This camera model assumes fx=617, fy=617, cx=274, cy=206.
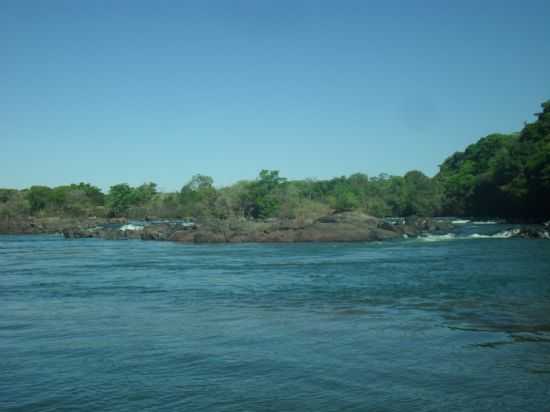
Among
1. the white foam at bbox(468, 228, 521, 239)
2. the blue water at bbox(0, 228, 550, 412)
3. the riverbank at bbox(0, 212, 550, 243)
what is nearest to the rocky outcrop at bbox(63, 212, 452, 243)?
the riverbank at bbox(0, 212, 550, 243)

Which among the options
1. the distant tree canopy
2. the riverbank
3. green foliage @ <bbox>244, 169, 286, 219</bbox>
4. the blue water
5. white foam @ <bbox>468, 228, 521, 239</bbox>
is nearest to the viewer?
the blue water

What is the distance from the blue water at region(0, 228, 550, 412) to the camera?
10.9m

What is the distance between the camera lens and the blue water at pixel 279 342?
10.9m

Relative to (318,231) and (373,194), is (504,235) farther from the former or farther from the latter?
(373,194)

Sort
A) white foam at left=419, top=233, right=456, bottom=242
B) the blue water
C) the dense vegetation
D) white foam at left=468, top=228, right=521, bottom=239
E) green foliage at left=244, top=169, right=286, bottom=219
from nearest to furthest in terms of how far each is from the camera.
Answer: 1. the blue water
2. white foam at left=468, top=228, right=521, bottom=239
3. white foam at left=419, top=233, right=456, bottom=242
4. the dense vegetation
5. green foliage at left=244, top=169, right=286, bottom=219

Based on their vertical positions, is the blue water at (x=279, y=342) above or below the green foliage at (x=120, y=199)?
below

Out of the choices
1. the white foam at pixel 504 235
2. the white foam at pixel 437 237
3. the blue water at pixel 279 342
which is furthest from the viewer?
the white foam at pixel 437 237

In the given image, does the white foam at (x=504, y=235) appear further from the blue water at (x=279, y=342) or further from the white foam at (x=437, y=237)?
the blue water at (x=279, y=342)

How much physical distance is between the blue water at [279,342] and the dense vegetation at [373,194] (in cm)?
4775

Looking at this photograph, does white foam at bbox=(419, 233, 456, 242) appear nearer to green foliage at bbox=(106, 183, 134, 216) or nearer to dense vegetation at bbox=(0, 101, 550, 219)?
dense vegetation at bbox=(0, 101, 550, 219)

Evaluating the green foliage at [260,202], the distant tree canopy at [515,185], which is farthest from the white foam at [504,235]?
the green foliage at [260,202]

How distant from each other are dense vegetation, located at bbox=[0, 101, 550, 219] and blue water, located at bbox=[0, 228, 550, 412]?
47754 millimetres

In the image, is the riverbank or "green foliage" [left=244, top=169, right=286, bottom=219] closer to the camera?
the riverbank

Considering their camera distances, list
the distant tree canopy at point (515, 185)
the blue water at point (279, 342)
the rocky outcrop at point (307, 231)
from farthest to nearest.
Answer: the distant tree canopy at point (515, 185), the rocky outcrop at point (307, 231), the blue water at point (279, 342)
